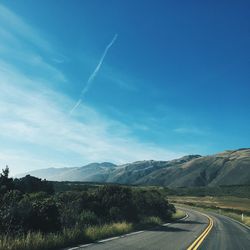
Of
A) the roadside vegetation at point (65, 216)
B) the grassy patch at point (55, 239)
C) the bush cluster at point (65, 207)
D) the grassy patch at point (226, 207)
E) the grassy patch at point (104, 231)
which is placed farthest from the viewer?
the grassy patch at point (226, 207)

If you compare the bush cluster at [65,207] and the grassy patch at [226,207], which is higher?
the grassy patch at [226,207]

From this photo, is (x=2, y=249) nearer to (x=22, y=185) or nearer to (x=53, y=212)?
(x=53, y=212)

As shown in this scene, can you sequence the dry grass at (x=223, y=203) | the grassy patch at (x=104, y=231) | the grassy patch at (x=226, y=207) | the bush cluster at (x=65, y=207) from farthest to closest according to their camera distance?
1. the dry grass at (x=223, y=203)
2. the grassy patch at (x=226, y=207)
3. the grassy patch at (x=104, y=231)
4. the bush cluster at (x=65, y=207)

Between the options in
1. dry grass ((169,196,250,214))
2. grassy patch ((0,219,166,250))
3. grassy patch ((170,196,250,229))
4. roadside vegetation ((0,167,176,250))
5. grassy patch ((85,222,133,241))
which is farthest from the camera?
dry grass ((169,196,250,214))

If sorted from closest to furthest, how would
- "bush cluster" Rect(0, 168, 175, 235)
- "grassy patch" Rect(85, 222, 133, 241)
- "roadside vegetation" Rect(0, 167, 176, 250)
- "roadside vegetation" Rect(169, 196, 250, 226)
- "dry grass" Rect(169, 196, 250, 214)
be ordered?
"roadside vegetation" Rect(0, 167, 176, 250)
"bush cluster" Rect(0, 168, 175, 235)
"grassy patch" Rect(85, 222, 133, 241)
"roadside vegetation" Rect(169, 196, 250, 226)
"dry grass" Rect(169, 196, 250, 214)

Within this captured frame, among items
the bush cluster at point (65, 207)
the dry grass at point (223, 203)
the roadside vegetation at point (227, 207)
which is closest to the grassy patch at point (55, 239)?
the bush cluster at point (65, 207)

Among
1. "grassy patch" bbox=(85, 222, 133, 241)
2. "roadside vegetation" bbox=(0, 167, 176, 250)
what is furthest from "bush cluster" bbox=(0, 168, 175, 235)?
"grassy patch" bbox=(85, 222, 133, 241)

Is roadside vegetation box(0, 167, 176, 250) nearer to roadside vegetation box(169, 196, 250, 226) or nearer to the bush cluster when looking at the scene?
the bush cluster

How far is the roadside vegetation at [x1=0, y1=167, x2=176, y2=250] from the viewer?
16.2 m

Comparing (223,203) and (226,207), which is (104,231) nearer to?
(226,207)

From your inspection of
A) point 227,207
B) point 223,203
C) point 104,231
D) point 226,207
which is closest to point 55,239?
point 104,231

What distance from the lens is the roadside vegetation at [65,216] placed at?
1622cm

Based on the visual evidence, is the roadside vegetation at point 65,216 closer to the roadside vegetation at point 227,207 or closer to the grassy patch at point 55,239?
the grassy patch at point 55,239

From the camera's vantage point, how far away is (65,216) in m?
23.3
